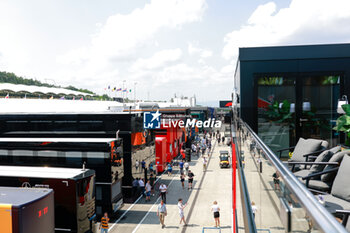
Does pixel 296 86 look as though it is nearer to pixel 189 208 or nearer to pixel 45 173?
pixel 189 208

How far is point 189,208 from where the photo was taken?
59.1 ft

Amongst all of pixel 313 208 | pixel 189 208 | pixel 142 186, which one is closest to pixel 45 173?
pixel 142 186

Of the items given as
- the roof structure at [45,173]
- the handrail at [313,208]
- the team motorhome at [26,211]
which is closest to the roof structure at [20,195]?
the team motorhome at [26,211]

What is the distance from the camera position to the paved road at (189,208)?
49.6 feet

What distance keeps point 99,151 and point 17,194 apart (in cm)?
541

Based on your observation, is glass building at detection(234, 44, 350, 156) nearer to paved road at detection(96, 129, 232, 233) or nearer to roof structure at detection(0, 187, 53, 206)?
paved road at detection(96, 129, 232, 233)

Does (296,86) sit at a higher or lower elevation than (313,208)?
higher

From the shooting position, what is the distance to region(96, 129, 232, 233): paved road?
15125 mm

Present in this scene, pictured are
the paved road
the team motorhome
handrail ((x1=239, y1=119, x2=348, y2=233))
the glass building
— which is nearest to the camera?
handrail ((x1=239, y1=119, x2=348, y2=233))

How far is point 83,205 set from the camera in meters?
12.4

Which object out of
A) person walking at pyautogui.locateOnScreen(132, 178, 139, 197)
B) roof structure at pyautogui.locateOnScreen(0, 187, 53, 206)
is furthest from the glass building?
person walking at pyautogui.locateOnScreen(132, 178, 139, 197)

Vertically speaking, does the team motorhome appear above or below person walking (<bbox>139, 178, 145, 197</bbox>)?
above

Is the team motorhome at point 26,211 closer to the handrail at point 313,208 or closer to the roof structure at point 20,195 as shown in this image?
the roof structure at point 20,195

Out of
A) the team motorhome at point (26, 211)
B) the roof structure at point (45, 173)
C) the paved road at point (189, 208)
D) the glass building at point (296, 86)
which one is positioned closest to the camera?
the team motorhome at point (26, 211)
